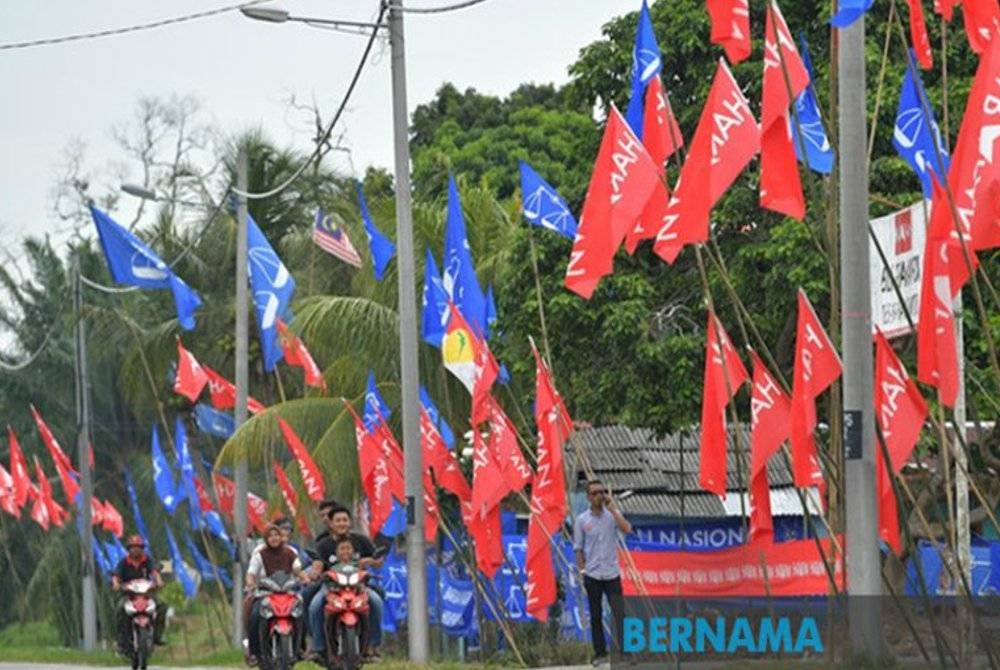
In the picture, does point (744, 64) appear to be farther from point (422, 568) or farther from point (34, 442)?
point (34, 442)

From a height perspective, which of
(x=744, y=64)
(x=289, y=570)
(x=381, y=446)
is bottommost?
(x=289, y=570)

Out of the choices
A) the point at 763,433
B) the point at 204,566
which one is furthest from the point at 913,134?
the point at 204,566

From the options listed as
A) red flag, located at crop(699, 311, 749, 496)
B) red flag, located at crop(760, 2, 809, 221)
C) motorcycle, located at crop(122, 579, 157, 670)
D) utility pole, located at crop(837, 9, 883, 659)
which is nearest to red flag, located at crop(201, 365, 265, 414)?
motorcycle, located at crop(122, 579, 157, 670)

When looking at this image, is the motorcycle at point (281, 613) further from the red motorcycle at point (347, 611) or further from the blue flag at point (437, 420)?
the blue flag at point (437, 420)

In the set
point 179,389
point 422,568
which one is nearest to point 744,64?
point 422,568

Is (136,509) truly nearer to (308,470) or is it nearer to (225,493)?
(225,493)

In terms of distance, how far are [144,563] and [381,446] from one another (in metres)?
3.92

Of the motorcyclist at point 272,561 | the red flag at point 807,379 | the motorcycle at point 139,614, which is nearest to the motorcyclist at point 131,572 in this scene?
the motorcycle at point 139,614

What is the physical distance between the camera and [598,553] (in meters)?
21.7

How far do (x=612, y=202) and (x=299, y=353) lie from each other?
14.3 m

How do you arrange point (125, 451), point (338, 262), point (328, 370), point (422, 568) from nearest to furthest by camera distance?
point (422, 568)
point (328, 370)
point (338, 262)
point (125, 451)

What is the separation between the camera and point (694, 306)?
26688 millimetres

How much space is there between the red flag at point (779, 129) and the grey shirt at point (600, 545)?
4.68 m

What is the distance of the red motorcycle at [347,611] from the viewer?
2023cm
